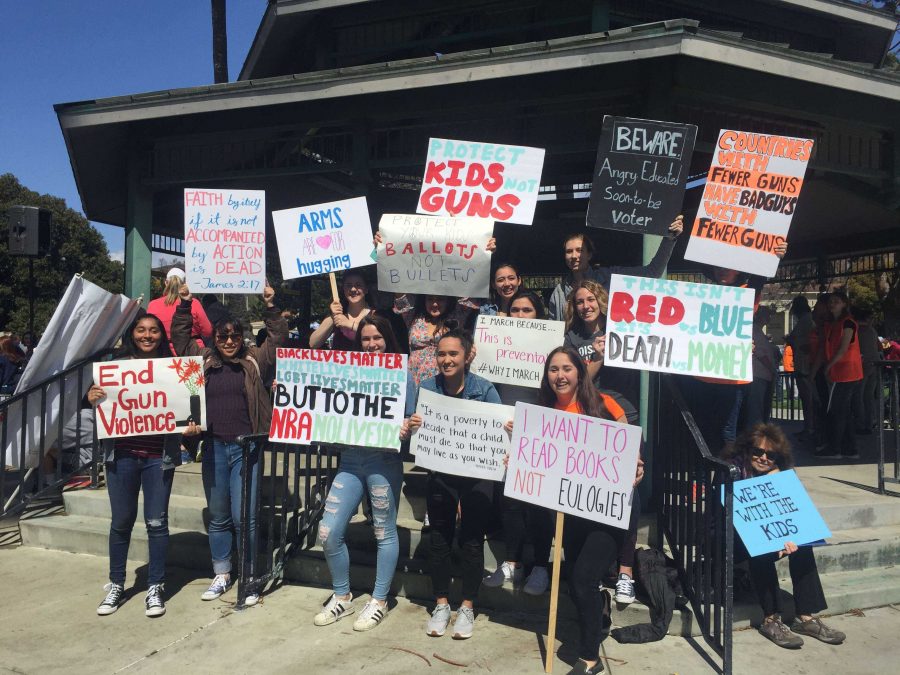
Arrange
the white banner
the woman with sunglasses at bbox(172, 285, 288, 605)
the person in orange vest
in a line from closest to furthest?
the woman with sunglasses at bbox(172, 285, 288, 605)
the white banner
the person in orange vest

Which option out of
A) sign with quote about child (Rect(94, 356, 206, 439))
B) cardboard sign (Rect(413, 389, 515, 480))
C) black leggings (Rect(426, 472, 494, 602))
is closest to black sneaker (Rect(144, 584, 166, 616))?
sign with quote about child (Rect(94, 356, 206, 439))

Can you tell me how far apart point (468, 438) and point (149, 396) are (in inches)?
86.2

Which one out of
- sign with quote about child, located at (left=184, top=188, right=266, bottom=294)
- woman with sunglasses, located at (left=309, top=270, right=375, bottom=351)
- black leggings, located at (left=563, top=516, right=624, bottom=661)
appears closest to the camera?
black leggings, located at (left=563, top=516, right=624, bottom=661)

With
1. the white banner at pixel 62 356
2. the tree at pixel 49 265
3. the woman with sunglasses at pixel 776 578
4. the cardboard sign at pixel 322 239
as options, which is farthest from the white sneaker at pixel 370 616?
the tree at pixel 49 265

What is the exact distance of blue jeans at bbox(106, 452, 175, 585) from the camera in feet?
15.2

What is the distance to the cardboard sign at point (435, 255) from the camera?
5066 millimetres

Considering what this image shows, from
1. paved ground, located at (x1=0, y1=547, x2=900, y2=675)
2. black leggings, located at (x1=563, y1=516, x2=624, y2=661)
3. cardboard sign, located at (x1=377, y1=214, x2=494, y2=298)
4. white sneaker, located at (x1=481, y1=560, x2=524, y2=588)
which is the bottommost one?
paved ground, located at (x1=0, y1=547, x2=900, y2=675)

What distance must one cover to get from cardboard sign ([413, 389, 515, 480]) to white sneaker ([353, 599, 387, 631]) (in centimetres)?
97

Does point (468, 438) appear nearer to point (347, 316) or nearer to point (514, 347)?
point (514, 347)

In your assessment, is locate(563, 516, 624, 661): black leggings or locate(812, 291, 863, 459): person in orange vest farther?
locate(812, 291, 863, 459): person in orange vest

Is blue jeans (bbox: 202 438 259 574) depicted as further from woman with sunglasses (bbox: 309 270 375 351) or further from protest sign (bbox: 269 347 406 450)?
woman with sunglasses (bbox: 309 270 375 351)

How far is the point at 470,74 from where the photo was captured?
6051mm

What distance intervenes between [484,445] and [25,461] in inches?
175

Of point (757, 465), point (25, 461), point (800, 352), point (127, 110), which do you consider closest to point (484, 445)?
point (757, 465)
